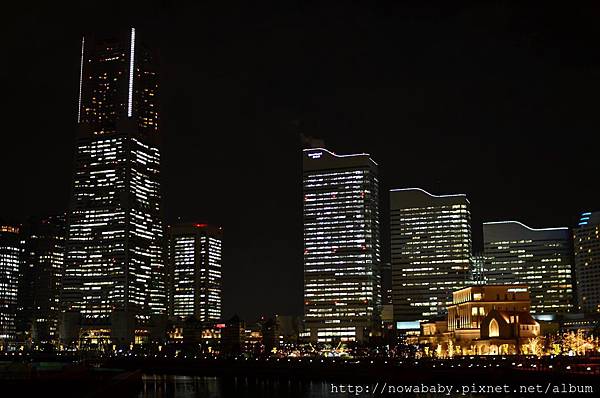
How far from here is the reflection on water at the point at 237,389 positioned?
329 ft

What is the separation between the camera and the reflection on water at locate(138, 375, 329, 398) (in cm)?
10031

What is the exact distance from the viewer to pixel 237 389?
111m

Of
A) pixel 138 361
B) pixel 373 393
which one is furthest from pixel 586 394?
pixel 138 361

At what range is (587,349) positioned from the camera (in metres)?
146

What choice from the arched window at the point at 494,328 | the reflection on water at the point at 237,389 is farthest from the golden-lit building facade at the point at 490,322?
the reflection on water at the point at 237,389

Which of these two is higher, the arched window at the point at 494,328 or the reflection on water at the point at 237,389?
the arched window at the point at 494,328

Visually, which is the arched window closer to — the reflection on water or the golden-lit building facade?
the golden-lit building facade

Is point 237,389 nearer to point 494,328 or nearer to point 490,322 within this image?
point 490,322

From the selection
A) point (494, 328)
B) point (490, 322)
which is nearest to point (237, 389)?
point (490, 322)

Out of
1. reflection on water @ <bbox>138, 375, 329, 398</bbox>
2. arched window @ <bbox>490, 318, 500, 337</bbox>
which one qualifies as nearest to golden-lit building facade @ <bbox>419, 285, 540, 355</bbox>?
arched window @ <bbox>490, 318, 500, 337</bbox>

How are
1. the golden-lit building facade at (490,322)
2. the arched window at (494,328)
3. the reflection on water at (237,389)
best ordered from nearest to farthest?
the reflection on water at (237,389) → the golden-lit building facade at (490,322) → the arched window at (494,328)

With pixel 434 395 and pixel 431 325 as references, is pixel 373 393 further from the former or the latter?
pixel 431 325

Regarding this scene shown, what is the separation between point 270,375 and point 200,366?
1348 inches

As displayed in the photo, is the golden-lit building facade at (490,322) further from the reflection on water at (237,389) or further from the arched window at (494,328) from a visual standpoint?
the reflection on water at (237,389)
